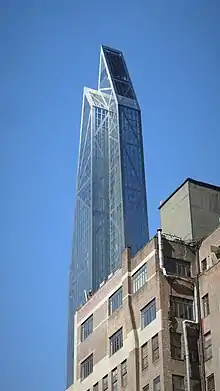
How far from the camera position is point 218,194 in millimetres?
67938

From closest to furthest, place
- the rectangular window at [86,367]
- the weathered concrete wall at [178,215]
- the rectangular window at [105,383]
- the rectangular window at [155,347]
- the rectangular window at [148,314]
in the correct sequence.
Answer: the rectangular window at [155,347] < the rectangular window at [148,314] < the rectangular window at [105,383] < the rectangular window at [86,367] < the weathered concrete wall at [178,215]

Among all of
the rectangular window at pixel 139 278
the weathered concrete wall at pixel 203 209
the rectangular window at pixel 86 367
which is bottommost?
the rectangular window at pixel 86 367

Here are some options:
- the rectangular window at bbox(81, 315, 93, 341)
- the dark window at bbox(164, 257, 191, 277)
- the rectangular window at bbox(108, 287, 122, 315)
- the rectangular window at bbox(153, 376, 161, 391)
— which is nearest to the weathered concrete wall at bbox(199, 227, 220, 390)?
the dark window at bbox(164, 257, 191, 277)

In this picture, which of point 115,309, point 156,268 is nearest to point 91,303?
point 115,309

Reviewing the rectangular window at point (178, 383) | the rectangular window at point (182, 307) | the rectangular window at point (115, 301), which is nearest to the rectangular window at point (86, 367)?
the rectangular window at point (115, 301)

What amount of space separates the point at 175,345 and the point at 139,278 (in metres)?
7.10

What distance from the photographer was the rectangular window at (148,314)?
5719cm

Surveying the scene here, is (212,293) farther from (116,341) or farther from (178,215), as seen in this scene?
(178,215)

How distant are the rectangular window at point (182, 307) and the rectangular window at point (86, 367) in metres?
11.1

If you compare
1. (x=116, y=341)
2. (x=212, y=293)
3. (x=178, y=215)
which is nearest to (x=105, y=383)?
(x=116, y=341)

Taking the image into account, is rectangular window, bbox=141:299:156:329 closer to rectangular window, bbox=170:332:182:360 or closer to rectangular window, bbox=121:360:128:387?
rectangular window, bbox=170:332:182:360

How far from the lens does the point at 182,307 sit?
57406 millimetres

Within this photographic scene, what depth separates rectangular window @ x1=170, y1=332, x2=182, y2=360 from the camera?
5503 cm

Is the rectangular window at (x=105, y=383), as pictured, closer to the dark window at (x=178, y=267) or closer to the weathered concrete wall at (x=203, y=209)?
the dark window at (x=178, y=267)
